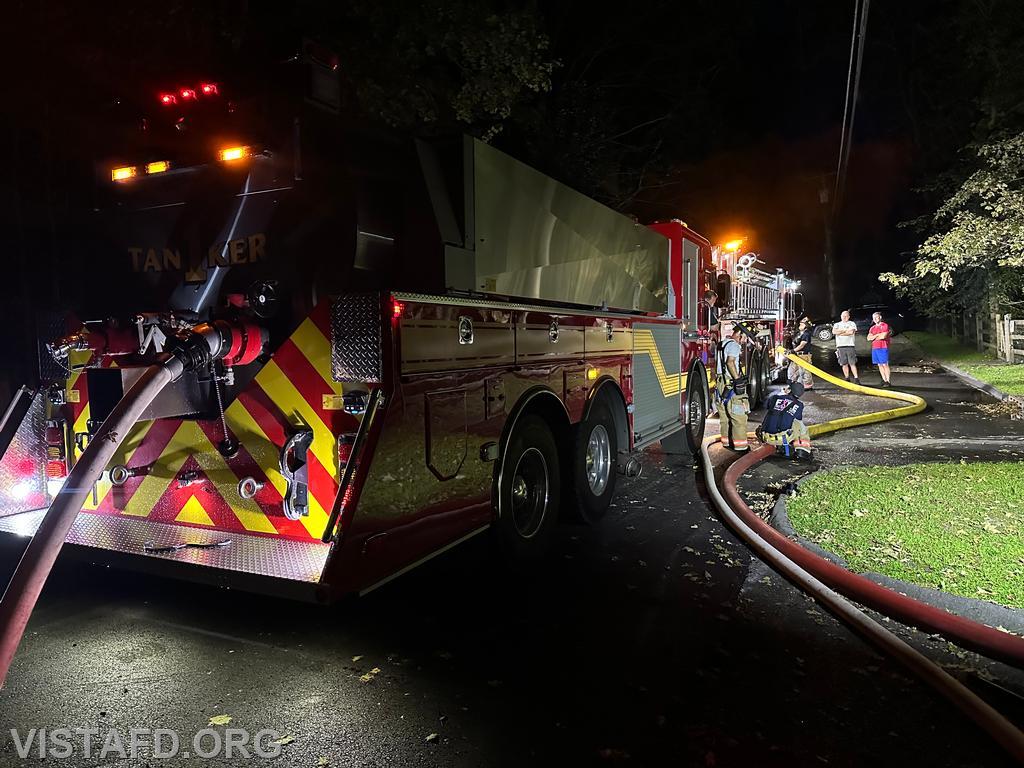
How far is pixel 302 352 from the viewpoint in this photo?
11.5 ft

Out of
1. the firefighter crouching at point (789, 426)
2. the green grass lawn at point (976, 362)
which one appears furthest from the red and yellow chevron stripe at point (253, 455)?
the green grass lawn at point (976, 362)

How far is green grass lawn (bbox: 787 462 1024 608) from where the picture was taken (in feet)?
13.9

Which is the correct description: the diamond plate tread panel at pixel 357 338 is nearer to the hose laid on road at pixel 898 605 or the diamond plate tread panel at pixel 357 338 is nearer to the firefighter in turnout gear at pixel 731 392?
the hose laid on road at pixel 898 605

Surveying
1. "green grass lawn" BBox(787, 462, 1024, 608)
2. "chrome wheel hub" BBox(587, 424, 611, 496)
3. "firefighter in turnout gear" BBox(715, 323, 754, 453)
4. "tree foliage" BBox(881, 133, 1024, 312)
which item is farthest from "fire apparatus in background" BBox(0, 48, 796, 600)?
"tree foliage" BBox(881, 133, 1024, 312)

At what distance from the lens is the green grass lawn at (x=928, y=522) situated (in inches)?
167

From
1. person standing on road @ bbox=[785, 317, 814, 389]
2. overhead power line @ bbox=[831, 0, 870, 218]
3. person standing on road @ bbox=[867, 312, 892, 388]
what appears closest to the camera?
overhead power line @ bbox=[831, 0, 870, 218]

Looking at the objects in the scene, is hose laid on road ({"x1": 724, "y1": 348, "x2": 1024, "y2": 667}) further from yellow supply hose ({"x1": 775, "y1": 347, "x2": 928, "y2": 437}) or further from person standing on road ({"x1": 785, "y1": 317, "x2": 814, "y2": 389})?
person standing on road ({"x1": 785, "y1": 317, "x2": 814, "y2": 389})

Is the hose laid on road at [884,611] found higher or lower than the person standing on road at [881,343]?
lower

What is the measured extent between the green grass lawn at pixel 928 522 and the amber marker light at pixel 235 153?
426cm

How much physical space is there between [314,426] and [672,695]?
79.6 inches

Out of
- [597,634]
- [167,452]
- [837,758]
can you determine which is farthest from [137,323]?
[837,758]

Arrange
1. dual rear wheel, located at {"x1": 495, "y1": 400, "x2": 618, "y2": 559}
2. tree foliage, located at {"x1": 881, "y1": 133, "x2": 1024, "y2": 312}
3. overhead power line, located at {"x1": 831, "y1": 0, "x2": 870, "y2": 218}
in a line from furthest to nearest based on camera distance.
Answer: tree foliage, located at {"x1": 881, "y1": 133, "x2": 1024, "y2": 312} → overhead power line, located at {"x1": 831, "y1": 0, "x2": 870, "y2": 218} → dual rear wheel, located at {"x1": 495, "y1": 400, "x2": 618, "y2": 559}

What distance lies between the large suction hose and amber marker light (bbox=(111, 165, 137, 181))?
146 cm

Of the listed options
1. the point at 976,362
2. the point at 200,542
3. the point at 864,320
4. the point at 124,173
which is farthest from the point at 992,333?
the point at 200,542
